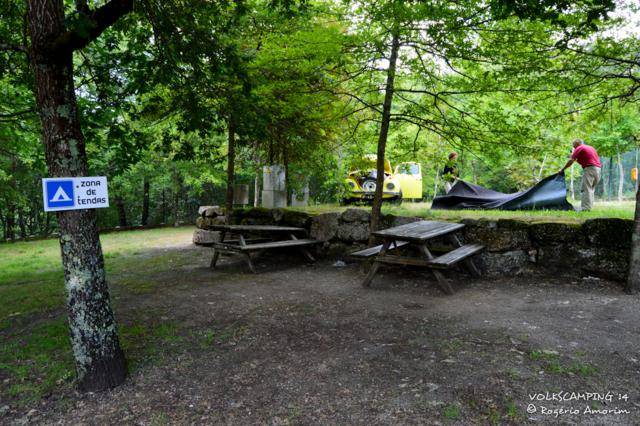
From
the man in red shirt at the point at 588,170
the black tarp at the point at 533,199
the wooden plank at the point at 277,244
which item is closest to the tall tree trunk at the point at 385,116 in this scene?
the wooden plank at the point at 277,244

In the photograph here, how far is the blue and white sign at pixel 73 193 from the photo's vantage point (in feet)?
8.43

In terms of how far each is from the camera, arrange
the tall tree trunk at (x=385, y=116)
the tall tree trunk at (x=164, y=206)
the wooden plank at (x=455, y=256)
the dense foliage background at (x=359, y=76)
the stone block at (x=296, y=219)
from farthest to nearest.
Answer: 1. the tall tree trunk at (x=164, y=206)
2. the stone block at (x=296, y=219)
3. the tall tree trunk at (x=385, y=116)
4. the wooden plank at (x=455, y=256)
5. the dense foliage background at (x=359, y=76)

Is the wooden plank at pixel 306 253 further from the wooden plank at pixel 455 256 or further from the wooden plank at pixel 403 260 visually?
the wooden plank at pixel 455 256

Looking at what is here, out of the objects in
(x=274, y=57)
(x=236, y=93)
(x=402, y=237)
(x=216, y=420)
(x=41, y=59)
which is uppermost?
(x=274, y=57)

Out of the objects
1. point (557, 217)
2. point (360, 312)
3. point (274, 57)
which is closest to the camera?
point (360, 312)

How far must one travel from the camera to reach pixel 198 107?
4738 millimetres

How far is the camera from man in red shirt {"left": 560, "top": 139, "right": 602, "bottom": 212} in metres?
7.73

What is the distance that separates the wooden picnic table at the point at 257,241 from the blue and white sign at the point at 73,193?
3.77 m

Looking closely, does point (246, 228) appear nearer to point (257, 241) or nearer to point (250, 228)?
point (250, 228)

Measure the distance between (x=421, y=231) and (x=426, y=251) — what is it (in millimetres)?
398

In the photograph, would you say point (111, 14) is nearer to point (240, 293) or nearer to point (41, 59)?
point (41, 59)

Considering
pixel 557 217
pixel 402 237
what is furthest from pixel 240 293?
pixel 557 217

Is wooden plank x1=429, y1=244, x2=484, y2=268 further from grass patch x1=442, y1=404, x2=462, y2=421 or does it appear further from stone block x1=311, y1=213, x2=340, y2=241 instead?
stone block x1=311, y1=213, x2=340, y2=241

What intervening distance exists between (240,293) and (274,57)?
3241 mm
